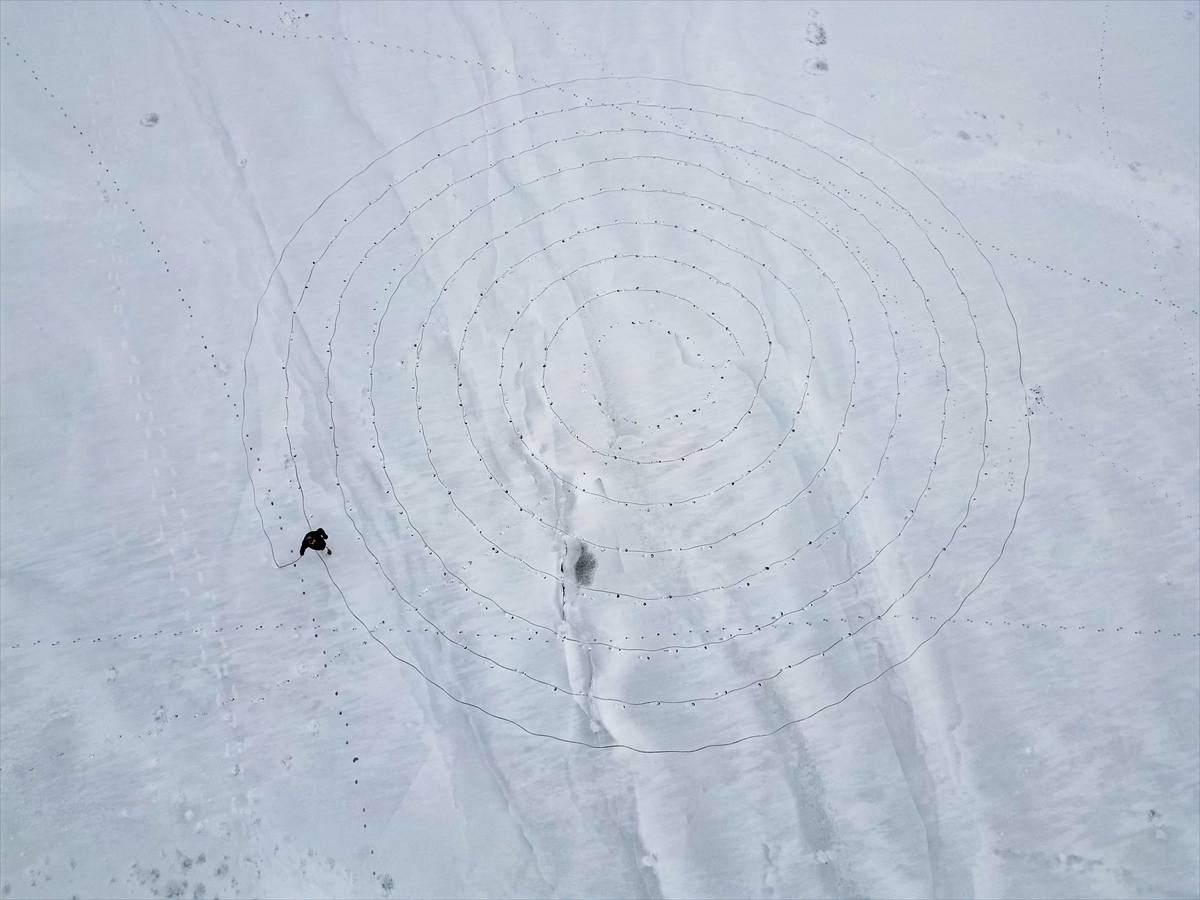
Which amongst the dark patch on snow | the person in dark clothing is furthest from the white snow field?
the person in dark clothing

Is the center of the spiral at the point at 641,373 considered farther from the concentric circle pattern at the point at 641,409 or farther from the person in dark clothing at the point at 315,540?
the person in dark clothing at the point at 315,540

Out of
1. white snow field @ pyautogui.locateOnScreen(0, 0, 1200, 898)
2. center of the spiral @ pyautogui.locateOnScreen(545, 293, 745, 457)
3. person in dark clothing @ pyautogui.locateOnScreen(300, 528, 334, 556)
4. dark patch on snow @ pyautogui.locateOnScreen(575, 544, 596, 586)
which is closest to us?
white snow field @ pyautogui.locateOnScreen(0, 0, 1200, 898)

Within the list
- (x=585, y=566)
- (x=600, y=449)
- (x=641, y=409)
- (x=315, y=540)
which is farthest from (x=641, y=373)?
(x=315, y=540)

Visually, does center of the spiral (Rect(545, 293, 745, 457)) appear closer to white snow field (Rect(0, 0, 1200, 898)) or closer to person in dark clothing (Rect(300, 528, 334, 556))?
white snow field (Rect(0, 0, 1200, 898))

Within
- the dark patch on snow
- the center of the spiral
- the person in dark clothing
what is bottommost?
the person in dark clothing

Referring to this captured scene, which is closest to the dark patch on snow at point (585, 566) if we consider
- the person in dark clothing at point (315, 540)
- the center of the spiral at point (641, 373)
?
the center of the spiral at point (641, 373)

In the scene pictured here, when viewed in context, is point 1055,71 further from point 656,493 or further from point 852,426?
point 656,493
